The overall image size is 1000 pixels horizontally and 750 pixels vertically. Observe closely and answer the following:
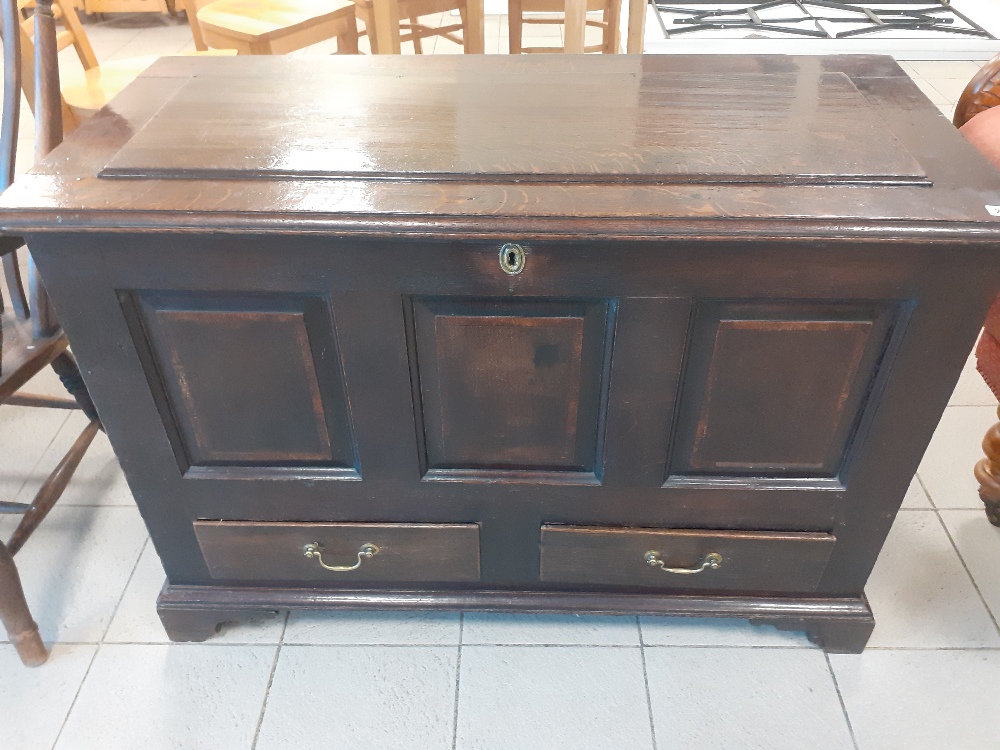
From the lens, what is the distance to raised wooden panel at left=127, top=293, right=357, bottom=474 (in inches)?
38.2

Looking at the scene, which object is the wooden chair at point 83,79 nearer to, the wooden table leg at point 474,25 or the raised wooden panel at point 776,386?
the wooden table leg at point 474,25

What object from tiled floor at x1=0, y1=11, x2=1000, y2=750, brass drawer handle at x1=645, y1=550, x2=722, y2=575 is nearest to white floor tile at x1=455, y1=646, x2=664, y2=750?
tiled floor at x1=0, y1=11, x2=1000, y2=750

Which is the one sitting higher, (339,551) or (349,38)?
(349,38)

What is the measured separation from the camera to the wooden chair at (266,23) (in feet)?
7.55

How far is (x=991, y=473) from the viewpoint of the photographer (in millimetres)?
1487

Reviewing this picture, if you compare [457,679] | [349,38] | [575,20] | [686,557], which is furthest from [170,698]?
[349,38]

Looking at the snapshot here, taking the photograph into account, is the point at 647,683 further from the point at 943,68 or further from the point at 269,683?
the point at 943,68

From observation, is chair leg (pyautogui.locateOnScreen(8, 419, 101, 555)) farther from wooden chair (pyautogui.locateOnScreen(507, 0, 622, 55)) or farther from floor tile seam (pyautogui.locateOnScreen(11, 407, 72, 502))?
wooden chair (pyautogui.locateOnScreen(507, 0, 622, 55))

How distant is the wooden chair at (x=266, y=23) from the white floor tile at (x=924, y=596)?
214 centimetres

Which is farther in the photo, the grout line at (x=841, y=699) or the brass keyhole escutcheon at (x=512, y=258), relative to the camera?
the grout line at (x=841, y=699)

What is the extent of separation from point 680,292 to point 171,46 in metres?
3.91

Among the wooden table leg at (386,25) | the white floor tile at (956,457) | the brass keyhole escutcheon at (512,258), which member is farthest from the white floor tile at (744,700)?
the wooden table leg at (386,25)

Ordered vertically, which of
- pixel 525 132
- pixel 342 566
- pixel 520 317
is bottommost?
pixel 342 566

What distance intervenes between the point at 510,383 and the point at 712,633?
0.67 meters
